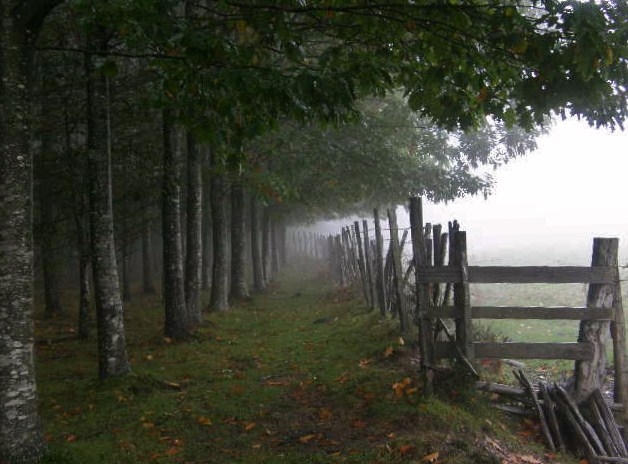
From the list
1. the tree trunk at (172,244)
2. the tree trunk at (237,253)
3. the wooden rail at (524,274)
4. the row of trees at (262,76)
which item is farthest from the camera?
the tree trunk at (237,253)

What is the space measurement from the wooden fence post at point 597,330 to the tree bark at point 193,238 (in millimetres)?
8915

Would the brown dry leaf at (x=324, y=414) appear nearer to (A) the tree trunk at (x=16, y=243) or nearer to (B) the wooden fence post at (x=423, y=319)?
(B) the wooden fence post at (x=423, y=319)

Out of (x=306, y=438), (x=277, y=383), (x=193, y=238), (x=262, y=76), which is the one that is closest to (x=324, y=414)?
(x=306, y=438)

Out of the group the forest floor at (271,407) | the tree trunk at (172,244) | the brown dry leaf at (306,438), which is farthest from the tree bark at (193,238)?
the brown dry leaf at (306,438)

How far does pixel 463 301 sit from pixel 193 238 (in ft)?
25.5

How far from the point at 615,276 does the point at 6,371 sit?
23.1 feet

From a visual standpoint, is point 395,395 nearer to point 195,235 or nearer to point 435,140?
point 195,235

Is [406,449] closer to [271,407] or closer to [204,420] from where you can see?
[271,407]

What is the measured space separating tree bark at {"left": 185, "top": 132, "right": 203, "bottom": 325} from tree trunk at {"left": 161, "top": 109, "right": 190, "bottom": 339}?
1201 millimetres

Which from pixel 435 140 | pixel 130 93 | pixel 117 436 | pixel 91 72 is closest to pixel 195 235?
pixel 130 93

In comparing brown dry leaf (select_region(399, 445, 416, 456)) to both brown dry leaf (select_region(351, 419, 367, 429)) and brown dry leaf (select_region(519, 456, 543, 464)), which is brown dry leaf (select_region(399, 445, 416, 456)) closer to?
brown dry leaf (select_region(351, 419, 367, 429))

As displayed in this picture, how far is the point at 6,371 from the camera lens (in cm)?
520

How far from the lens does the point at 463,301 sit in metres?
7.03

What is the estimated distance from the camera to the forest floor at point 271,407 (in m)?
5.88
